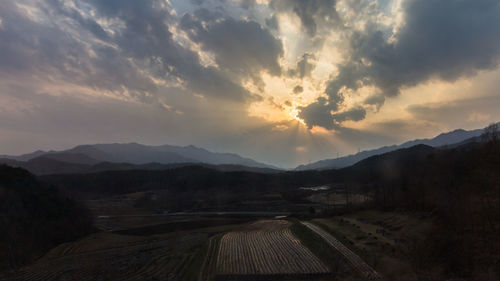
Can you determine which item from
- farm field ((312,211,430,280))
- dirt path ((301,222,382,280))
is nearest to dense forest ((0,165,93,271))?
dirt path ((301,222,382,280))

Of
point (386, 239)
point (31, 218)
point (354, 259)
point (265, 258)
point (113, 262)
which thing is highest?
point (31, 218)

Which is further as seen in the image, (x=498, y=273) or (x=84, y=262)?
(x=84, y=262)

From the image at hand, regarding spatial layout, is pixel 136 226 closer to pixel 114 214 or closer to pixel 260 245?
pixel 114 214

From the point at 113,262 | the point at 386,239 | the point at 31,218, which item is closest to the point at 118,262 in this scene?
the point at 113,262

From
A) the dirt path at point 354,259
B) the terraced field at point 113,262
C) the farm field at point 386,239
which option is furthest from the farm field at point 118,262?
the farm field at point 386,239

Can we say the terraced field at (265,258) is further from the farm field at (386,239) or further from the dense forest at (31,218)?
the dense forest at (31,218)

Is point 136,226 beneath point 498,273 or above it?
beneath

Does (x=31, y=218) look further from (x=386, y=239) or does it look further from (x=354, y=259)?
(x=386, y=239)

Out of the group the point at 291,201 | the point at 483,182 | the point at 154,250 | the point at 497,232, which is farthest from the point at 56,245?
the point at 291,201
